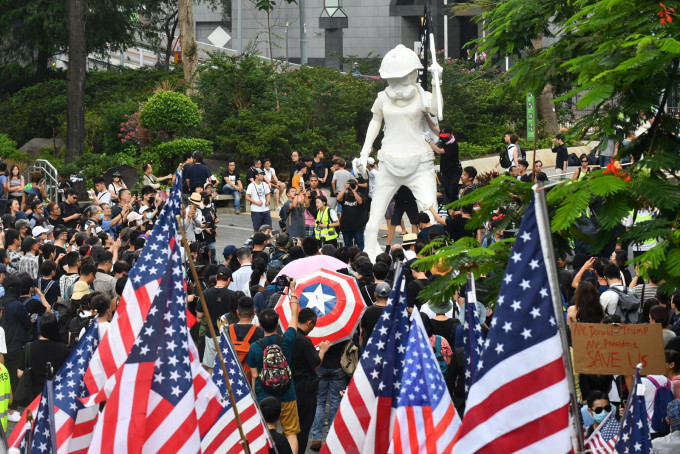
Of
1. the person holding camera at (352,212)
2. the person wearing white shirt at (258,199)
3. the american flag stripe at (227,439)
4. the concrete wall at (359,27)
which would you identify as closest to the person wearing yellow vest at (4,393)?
the american flag stripe at (227,439)

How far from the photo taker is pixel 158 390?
6281mm

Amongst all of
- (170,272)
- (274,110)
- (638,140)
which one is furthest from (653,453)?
(274,110)

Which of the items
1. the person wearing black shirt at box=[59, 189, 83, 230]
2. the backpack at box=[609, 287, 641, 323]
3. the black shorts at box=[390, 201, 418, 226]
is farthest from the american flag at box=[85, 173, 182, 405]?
the black shorts at box=[390, 201, 418, 226]

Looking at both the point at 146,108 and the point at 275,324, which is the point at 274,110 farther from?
the point at 275,324

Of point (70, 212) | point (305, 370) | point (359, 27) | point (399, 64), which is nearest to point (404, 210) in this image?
point (399, 64)

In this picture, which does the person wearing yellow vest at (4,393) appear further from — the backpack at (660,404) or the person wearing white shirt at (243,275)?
the backpack at (660,404)

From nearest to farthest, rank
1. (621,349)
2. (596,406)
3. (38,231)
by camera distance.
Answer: (621,349), (596,406), (38,231)

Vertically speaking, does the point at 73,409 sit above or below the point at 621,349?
below

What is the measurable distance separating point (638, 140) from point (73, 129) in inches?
948

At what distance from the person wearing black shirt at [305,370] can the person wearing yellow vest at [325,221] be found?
7.22 meters

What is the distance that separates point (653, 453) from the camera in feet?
25.0

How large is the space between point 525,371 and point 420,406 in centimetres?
132

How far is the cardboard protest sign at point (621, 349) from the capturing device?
765cm

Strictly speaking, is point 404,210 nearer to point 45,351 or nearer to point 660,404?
point 45,351
